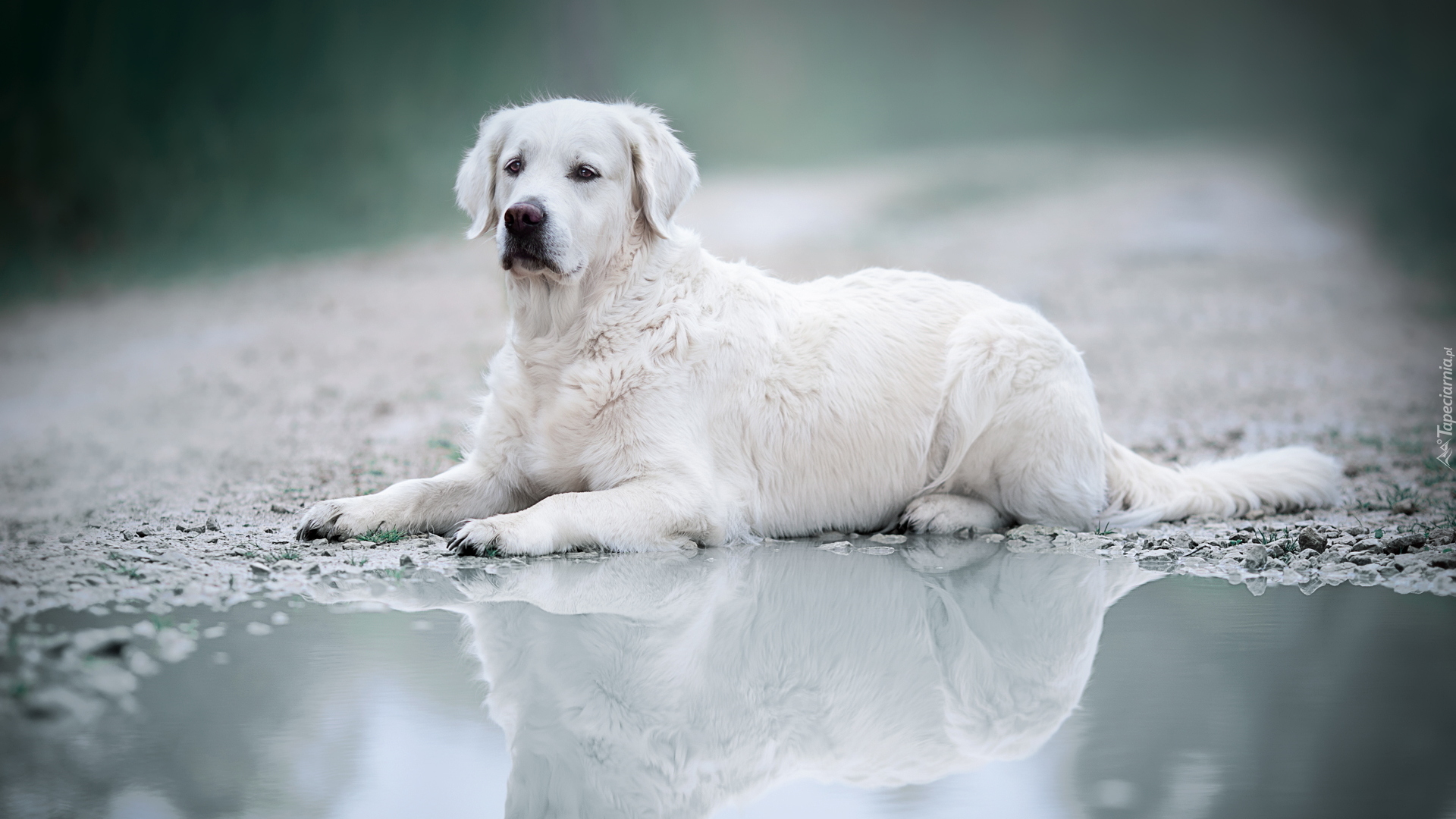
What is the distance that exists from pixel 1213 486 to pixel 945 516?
4.40 ft

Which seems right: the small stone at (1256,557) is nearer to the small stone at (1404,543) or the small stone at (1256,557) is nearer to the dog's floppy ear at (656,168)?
the small stone at (1404,543)

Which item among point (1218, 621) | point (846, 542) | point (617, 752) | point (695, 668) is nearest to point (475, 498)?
point (846, 542)

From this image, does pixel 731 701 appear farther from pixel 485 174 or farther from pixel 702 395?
pixel 485 174

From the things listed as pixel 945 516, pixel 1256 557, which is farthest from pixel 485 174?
pixel 1256 557

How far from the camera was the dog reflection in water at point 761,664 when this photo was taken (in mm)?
2318

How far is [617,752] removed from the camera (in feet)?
7.76

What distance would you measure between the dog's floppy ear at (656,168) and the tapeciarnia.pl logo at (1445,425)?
15.0 feet

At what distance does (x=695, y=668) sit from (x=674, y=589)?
753 millimetres

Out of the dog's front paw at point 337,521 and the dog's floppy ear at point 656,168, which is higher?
the dog's floppy ear at point 656,168

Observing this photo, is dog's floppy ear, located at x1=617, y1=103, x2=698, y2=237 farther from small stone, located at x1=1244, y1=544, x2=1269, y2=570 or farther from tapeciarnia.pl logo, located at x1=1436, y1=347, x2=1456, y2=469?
tapeciarnia.pl logo, located at x1=1436, y1=347, x2=1456, y2=469

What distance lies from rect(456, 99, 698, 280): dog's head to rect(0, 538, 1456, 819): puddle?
120 centimetres

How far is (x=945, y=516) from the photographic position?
4.56 metres

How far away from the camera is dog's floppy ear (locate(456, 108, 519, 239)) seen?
436cm

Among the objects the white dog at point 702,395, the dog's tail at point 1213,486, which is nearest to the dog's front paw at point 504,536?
the white dog at point 702,395
